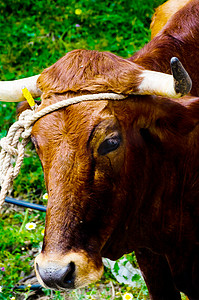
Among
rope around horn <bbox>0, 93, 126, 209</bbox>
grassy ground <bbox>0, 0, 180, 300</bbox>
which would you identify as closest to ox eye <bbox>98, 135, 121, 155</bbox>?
rope around horn <bbox>0, 93, 126, 209</bbox>

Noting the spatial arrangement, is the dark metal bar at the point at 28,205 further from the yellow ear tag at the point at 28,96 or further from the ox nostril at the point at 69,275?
the ox nostril at the point at 69,275

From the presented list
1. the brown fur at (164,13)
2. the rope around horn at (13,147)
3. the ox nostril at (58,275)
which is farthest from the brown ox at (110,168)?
the brown fur at (164,13)

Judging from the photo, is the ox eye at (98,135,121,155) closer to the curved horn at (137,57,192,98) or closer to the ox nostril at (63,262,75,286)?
the curved horn at (137,57,192,98)

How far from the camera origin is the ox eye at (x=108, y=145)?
2904 mm

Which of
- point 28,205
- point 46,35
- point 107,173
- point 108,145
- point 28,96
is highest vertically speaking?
point 28,96

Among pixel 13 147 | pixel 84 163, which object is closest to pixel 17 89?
pixel 13 147

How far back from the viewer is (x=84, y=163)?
2.88m

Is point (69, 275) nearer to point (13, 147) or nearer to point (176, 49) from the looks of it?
point (13, 147)

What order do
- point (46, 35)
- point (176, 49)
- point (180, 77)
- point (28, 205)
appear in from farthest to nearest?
1. point (46, 35)
2. point (28, 205)
3. point (176, 49)
4. point (180, 77)

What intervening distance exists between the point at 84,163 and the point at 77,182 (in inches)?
4.4

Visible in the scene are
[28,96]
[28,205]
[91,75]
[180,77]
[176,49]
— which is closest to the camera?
[180,77]

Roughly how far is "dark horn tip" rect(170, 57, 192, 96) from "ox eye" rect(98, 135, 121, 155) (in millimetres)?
436

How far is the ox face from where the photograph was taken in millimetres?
2846

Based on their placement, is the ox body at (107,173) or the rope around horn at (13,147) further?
the rope around horn at (13,147)
